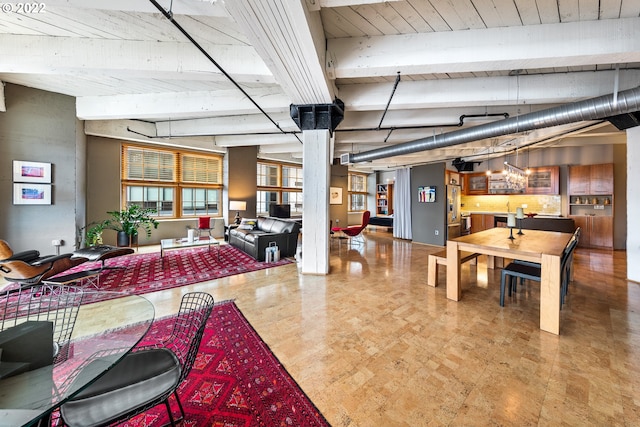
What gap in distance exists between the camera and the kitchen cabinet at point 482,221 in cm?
797

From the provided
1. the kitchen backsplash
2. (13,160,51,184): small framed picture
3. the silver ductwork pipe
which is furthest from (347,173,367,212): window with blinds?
(13,160,51,184): small framed picture

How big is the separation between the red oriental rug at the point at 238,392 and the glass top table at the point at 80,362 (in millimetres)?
121

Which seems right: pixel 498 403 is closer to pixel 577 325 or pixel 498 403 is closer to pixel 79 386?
pixel 577 325

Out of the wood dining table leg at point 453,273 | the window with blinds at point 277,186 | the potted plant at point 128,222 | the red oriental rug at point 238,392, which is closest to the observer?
the red oriental rug at point 238,392

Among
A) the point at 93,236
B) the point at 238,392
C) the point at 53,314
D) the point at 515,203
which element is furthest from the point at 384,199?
the point at 53,314

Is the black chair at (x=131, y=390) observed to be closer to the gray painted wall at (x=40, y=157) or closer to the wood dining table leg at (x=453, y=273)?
the wood dining table leg at (x=453, y=273)

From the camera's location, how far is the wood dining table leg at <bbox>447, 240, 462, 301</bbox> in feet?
10.1

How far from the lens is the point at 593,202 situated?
21.4 ft

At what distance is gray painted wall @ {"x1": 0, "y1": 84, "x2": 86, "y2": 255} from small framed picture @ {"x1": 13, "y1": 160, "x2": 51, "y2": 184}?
0.06 meters

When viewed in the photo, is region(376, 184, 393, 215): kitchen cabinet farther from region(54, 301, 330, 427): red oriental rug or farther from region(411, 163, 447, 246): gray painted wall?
region(54, 301, 330, 427): red oriental rug

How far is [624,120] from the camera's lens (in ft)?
12.1

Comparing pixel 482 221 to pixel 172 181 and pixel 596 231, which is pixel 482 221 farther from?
pixel 172 181

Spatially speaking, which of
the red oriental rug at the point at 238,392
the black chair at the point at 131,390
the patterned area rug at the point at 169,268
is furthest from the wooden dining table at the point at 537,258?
the patterned area rug at the point at 169,268
